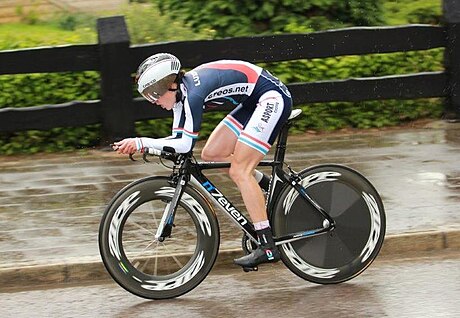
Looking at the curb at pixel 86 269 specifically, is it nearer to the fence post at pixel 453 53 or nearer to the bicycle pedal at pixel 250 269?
the bicycle pedal at pixel 250 269

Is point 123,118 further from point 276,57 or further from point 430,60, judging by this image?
point 430,60

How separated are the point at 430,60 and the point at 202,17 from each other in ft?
8.93

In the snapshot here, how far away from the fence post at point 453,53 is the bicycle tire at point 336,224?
502 cm

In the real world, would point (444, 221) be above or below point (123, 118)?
above

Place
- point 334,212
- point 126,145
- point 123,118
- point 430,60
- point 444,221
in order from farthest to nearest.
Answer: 1. point 430,60
2. point 123,118
3. point 444,221
4. point 334,212
5. point 126,145

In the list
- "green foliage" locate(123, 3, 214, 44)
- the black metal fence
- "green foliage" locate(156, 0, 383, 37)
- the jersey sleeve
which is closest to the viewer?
the jersey sleeve

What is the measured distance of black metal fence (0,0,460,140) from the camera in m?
10.9

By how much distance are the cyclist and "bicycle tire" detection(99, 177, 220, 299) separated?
0.27 metres

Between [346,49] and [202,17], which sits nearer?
[346,49]

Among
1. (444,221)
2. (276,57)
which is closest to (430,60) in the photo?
(276,57)

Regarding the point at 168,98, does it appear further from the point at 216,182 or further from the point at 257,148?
the point at 216,182

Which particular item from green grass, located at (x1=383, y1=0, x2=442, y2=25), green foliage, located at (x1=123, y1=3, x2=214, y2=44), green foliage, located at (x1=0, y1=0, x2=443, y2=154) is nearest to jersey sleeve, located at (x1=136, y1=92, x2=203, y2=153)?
green foliage, located at (x1=0, y1=0, x2=443, y2=154)

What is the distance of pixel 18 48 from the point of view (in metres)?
11.7

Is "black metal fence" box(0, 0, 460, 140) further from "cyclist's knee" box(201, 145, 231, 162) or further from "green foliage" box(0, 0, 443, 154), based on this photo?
"cyclist's knee" box(201, 145, 231, 162)
